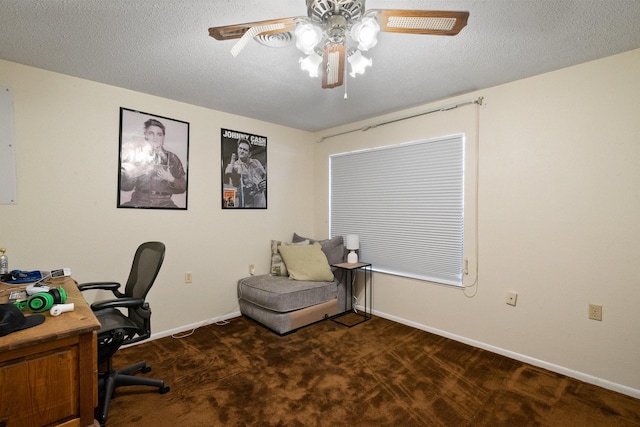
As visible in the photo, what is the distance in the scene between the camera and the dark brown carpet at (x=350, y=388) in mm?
1797

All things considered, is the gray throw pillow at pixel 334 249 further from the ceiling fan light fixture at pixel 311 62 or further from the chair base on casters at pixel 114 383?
the ceiling fan light fixture at pixel 311 62

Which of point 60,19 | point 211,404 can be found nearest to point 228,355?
point 211,404

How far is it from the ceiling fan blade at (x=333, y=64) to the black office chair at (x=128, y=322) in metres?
1.52

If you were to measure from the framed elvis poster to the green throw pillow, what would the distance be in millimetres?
1296

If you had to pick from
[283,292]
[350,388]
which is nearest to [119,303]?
[283,292]

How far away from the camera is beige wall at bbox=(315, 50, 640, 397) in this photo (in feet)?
6.78

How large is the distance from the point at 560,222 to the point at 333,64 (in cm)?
215

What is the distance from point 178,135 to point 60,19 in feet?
4.53

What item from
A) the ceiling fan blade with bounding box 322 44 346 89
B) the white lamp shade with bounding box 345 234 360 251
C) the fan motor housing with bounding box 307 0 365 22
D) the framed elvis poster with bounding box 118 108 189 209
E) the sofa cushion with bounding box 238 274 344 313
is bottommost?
the sofa cushion with bounding box 238 274 344 313

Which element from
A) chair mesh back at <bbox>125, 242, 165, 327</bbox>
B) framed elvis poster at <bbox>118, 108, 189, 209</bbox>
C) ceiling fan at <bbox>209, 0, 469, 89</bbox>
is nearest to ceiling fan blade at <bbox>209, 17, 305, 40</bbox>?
ceiling fan at <bbox>209, 0, 469, 89</bbox>

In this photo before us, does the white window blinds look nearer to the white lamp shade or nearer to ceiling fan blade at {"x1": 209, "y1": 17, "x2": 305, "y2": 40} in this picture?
the white lamp shade

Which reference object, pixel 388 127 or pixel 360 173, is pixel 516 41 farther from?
pixel 360 173

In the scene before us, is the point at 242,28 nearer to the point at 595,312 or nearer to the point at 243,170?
the point at 243,170

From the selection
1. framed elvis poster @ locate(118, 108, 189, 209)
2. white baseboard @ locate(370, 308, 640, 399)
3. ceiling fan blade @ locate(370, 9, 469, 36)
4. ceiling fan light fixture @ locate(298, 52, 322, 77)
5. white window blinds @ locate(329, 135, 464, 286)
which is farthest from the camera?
white window blinds @ locate(329, 135, 464, 286)
